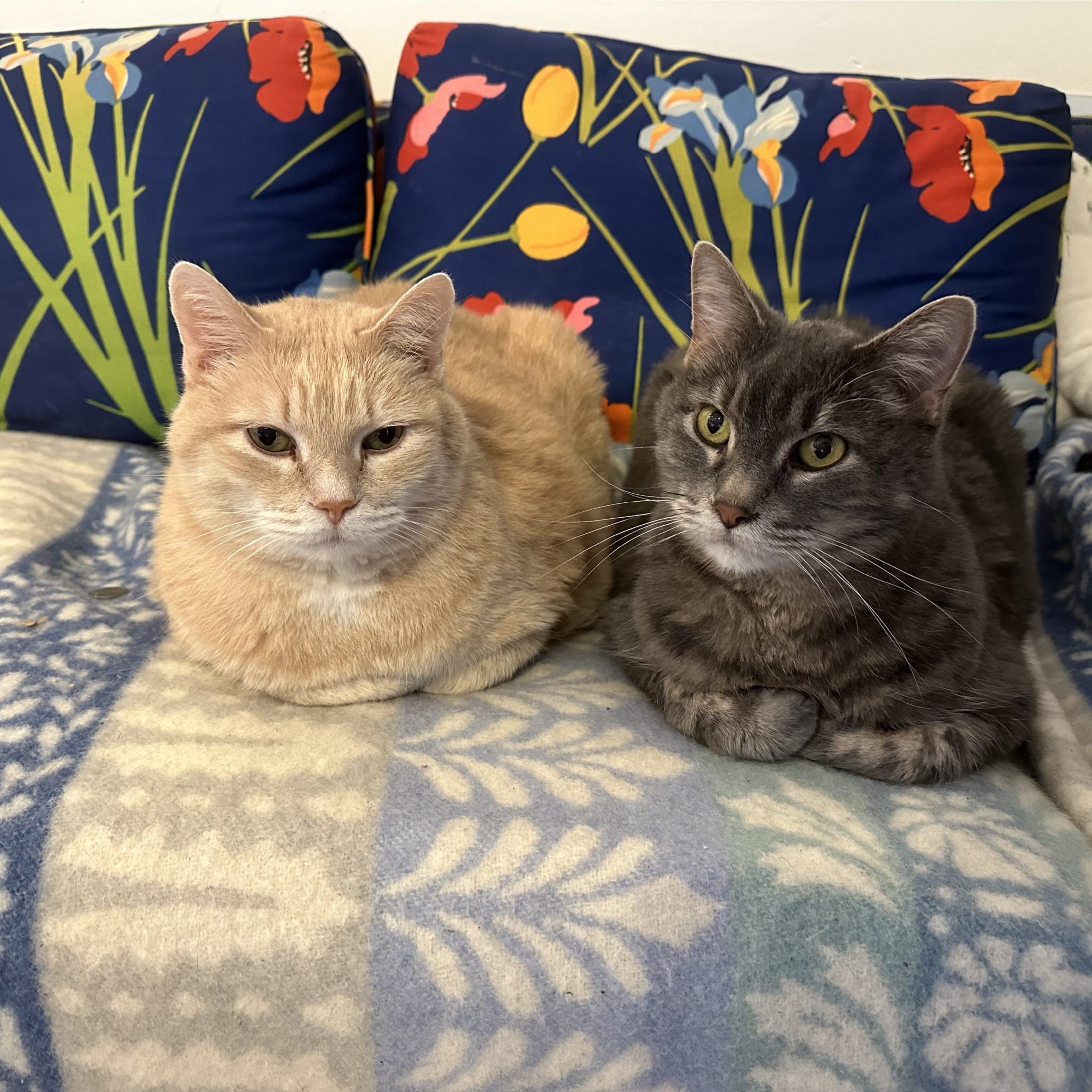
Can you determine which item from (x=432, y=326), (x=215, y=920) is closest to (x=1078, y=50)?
(x=432, y=326)

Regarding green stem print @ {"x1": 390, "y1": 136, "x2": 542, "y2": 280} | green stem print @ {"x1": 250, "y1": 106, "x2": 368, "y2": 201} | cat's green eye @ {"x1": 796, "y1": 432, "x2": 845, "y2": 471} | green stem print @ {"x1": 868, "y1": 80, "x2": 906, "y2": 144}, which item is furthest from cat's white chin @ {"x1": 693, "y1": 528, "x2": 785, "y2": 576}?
green stem print @ {"x1": 250, "y1": 106, "x2": 368, "y2": 201}

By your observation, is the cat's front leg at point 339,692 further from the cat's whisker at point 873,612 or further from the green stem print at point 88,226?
the green stem print at point 88,226

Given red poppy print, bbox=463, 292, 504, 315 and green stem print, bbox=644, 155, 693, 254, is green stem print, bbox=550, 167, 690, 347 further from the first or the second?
red poppy print, bbox=463, 292, 504, 315

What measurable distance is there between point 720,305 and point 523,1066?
93 centimetres

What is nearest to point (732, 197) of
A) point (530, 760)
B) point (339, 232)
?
point (339, 232)

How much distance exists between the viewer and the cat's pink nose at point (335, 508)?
0.94m

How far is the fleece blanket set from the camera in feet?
2.67

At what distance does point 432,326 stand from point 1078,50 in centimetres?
194

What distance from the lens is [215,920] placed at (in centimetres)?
83

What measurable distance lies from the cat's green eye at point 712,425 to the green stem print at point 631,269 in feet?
2.23

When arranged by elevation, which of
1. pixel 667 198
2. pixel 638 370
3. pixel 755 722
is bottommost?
pixel 755 722

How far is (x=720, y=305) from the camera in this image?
1072 mm

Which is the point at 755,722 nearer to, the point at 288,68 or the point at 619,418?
the point at 619,418

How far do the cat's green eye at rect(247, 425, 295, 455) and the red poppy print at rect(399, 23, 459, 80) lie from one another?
117 cm
